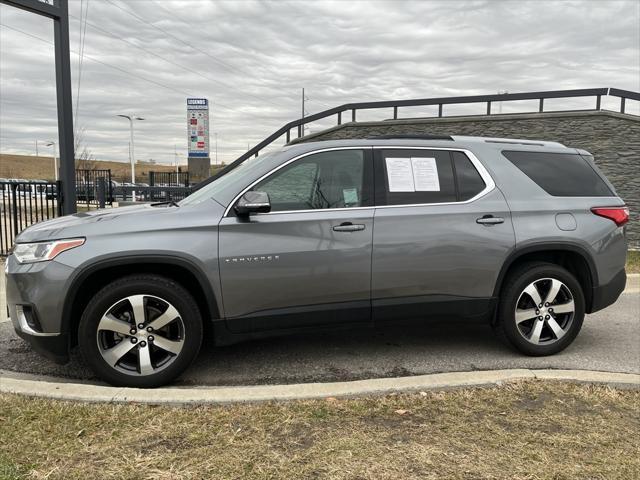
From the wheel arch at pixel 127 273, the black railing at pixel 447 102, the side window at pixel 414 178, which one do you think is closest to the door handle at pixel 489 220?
the side window at pixel 414 178

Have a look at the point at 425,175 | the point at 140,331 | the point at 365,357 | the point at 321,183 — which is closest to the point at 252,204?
the point at 321,183

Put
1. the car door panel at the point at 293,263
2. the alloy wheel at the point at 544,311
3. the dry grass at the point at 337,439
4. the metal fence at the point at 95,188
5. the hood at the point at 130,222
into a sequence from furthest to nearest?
the metal fence at the point at 95,188 < the alloy wheel at the point at 544,311 < the car door panel at the point at 293,263 < the hood at the point at 130,222 < the dry grass at the point at 337,439

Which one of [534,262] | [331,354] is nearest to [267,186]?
[331,354]

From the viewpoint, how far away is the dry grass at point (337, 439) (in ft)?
8.11

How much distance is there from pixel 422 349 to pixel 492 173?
1658 millimetres

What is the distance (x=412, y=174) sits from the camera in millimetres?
4055

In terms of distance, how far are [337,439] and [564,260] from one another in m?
2.84

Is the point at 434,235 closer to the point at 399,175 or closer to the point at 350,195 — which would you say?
the point at 399,175

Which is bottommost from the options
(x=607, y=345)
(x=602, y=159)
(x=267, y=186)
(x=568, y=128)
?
(x=607, y=345)

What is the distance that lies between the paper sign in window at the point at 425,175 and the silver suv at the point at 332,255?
0.04 ft

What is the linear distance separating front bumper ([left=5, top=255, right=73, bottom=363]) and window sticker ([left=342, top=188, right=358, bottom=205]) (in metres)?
1.97

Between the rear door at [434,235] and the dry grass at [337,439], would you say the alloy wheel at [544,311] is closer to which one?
the rear door at [434,235]

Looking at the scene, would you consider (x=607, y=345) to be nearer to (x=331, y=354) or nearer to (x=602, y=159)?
(x=331, y=354)

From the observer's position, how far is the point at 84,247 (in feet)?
11.1
